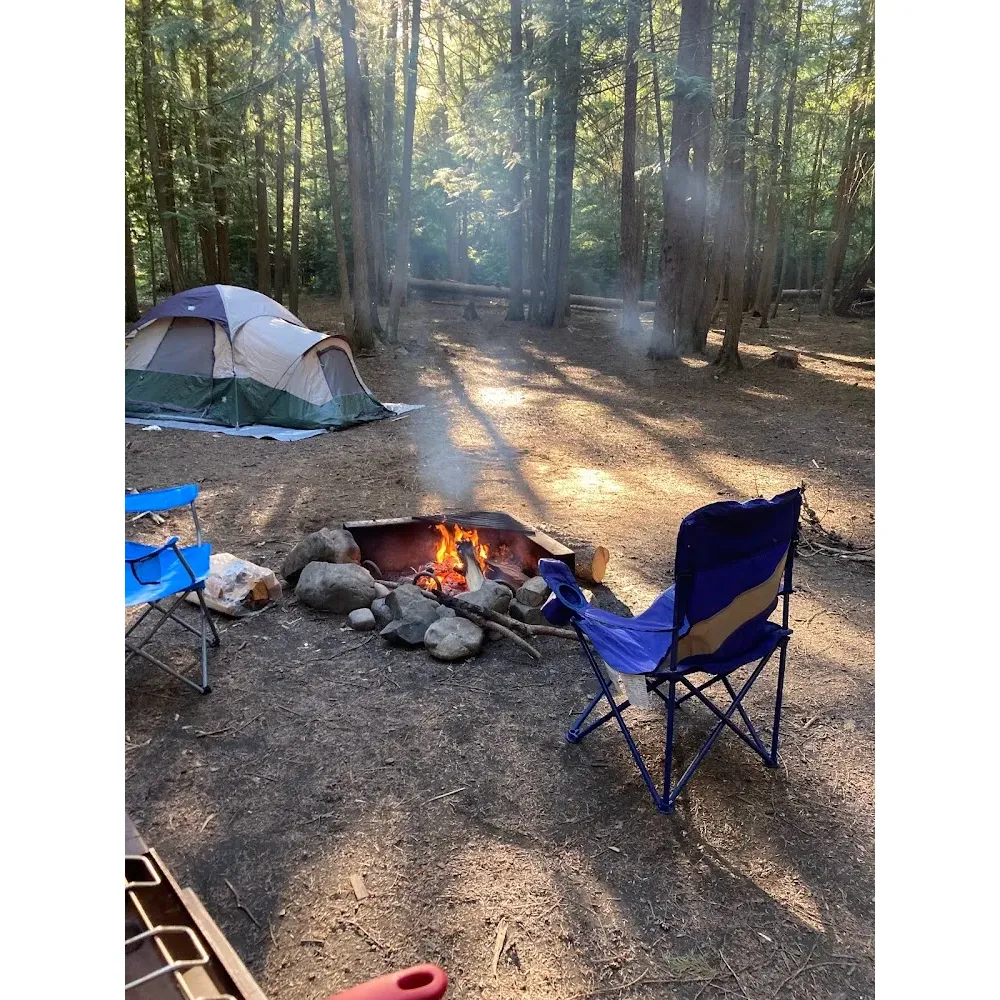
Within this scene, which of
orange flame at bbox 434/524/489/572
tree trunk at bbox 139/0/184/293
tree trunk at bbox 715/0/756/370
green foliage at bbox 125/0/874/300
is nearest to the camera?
orange flame at bbox 434/524/489/572

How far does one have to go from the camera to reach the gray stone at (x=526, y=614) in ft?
12.4

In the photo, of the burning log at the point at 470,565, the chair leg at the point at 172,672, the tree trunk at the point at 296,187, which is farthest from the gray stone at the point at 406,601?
the tree trunk at the point at 296,187

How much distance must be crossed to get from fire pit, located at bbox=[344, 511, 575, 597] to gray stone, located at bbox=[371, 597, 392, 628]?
0.49m

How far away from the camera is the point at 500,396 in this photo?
10594mm

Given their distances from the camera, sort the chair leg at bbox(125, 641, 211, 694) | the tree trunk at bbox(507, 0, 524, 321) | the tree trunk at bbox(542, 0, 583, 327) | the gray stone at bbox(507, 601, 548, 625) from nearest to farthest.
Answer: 1. the chair leg at bbox(125, 641, 211, 694)
2. the gray stone at bbox(507, 601, 548, 625)
3. the tree trunk at bbox(542, 0, 583, 327)
4. the tree trunk at bbox(507, 0, 524, 321)

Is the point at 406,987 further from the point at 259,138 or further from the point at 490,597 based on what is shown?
the point at 259,138

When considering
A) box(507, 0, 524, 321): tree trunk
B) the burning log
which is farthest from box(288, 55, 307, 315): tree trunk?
the burning log

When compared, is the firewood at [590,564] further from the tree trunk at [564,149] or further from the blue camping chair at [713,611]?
the tree trunk at [564,149]

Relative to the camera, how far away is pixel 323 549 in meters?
4.18

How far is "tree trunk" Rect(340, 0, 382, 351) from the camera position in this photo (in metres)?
11.0

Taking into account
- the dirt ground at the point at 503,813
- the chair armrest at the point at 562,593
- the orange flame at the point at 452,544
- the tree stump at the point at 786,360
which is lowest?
the dirt ground at the point at 503,813

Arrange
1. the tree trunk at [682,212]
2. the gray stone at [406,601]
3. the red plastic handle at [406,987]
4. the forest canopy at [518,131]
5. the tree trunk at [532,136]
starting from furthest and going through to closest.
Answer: the tree trunk at [532,136], the forest canopy at [518,131], the tree trunk at [682,212], the gray stone at [406,601], the red plastic handle at [406,987]

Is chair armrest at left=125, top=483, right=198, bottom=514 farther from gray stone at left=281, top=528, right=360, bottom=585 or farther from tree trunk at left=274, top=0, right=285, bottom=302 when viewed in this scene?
tree trunk at left=274, top=0, right=285, bottom=302

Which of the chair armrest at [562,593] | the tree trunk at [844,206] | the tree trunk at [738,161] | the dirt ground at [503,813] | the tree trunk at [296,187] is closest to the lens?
the dirt ground at [503,813]
